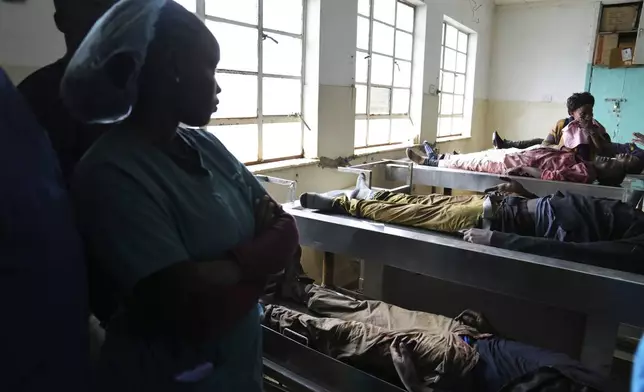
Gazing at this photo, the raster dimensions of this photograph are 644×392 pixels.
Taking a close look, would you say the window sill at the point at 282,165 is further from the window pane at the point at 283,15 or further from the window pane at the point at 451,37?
the window pane at the point at 451,37

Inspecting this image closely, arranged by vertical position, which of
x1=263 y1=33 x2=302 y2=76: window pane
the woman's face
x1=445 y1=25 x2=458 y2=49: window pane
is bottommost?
the woman's face

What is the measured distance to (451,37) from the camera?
581 centimetres

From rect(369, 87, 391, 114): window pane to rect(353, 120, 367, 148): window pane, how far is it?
16cm

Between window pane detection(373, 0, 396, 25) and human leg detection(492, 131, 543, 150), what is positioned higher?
window pane detection(373, 0, 396, 25)

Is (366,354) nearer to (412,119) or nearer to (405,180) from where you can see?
(405,180)

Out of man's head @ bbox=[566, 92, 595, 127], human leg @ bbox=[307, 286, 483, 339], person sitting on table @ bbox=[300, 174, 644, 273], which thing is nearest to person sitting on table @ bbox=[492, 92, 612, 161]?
man's head @ bbox=[566, 92, 595, 127]

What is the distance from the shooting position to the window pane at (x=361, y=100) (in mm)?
3963

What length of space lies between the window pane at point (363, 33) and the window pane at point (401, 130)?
39.0 inches

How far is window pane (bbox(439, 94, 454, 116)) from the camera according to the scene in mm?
5886

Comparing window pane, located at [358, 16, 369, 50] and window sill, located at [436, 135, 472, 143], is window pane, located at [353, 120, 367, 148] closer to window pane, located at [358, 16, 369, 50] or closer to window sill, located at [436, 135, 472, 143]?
window pane, located at [358, 16, 369, 50]

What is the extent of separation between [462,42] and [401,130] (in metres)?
2.23

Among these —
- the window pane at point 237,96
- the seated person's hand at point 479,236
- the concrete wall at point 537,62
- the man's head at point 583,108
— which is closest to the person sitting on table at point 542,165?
the man's head at point 583,108

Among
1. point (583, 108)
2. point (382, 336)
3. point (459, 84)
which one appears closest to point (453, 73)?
point (459, 84)

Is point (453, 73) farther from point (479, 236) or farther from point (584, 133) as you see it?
point (479, 236)
